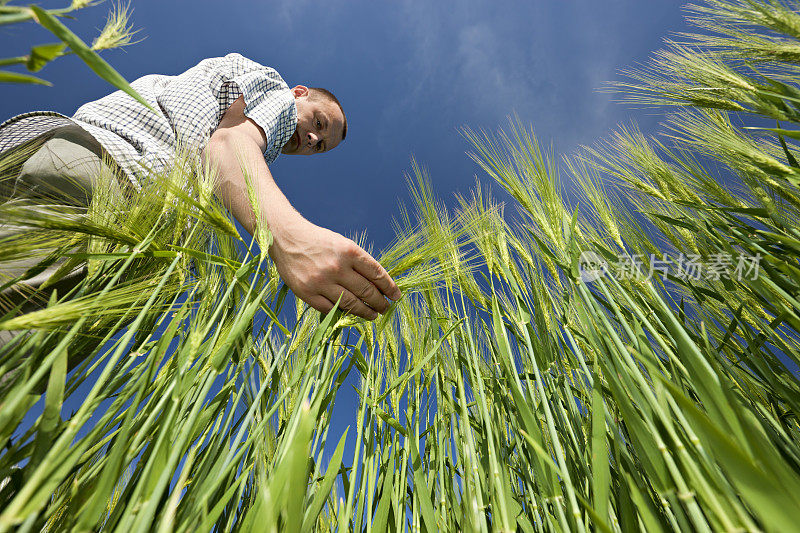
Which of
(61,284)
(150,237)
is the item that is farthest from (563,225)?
(61,284)

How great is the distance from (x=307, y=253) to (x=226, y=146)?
41 cm

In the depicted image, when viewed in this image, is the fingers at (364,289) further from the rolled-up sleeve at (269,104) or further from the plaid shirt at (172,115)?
the rolled-up sleeve at (269,104)

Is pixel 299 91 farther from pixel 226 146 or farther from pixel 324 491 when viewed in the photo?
pixel 324 491

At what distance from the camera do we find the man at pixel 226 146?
742mm

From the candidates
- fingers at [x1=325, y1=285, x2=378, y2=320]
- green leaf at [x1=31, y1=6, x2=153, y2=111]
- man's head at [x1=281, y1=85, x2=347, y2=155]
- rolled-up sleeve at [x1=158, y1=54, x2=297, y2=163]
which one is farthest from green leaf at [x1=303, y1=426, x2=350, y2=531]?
man's head at [x1=281, y1=85, x2=347, y2=155]

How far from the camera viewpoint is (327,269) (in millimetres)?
731

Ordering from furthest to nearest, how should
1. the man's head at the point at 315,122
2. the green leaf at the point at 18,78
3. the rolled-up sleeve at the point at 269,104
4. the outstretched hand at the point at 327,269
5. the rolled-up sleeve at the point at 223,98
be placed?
the man's head at the point at 315,122 < the rolled-up sleeve at the point at 269,104 < the rolled-up sleeve at the point at 223,98 < the outstretched hand at the point at 327,269 < the green leaf at the point at 18,78

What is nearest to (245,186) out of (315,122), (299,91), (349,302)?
(349,302)

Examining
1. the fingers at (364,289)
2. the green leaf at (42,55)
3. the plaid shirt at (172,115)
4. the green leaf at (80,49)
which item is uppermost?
the plaid shirt at (172,115)

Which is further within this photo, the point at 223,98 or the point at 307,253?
the point at 223,98

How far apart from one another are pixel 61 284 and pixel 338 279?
0.52 metres

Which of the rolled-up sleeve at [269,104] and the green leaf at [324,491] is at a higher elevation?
the rolled-up sleeve at [269,104]

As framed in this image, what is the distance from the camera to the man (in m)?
0.74

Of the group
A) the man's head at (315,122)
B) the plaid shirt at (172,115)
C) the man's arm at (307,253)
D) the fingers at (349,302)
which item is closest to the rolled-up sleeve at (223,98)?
the plaid shirt at (172,115)
